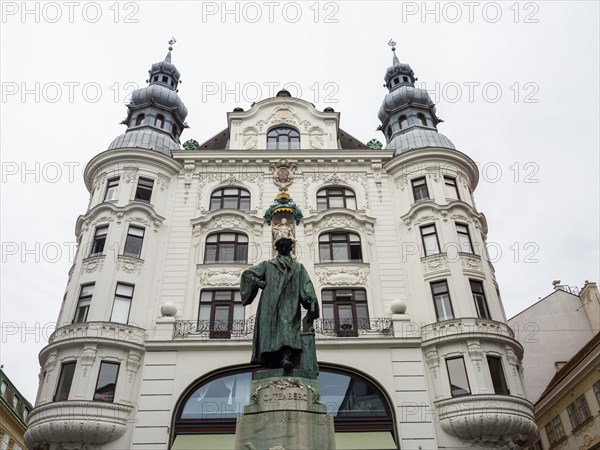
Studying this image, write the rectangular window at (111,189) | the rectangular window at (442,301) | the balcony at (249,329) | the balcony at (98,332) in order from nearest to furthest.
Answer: the balcony at (98,332) → the balcony at (249,329) → the rectangular window at (442,301) → the rectangular window at (111,189)

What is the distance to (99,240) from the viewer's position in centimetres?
2211

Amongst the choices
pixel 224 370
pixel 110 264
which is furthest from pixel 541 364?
pixel 110 264

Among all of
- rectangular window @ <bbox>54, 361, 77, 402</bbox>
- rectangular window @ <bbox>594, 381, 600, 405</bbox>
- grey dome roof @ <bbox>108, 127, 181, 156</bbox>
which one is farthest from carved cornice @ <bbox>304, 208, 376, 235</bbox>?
rectangular window @ <bbox>594, 381, 600, 405</bbox>

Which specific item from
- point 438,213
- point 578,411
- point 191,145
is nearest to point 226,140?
point 191,145

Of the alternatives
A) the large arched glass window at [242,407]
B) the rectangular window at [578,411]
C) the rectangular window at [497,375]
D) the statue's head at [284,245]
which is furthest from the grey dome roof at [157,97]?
the rectangular window at [578,411]

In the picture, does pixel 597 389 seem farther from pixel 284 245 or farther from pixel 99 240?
pixel 99 240

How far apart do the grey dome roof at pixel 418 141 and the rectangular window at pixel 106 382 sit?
16556mm

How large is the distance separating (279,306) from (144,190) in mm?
16434

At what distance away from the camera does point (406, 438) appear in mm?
17406

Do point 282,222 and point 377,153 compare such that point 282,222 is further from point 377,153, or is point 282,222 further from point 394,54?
point 394,54

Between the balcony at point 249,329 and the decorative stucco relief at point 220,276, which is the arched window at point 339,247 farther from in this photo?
the decorative stucco relief at point 220,276

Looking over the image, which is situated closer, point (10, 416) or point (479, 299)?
point (479, 299)

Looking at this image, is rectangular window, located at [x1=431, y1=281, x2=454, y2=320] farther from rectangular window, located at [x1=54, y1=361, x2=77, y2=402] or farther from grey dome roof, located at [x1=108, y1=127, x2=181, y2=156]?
grey dome roof, located at [x1=108, y1=127, x2=181, y2=156]

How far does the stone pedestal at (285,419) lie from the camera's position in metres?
7.63
